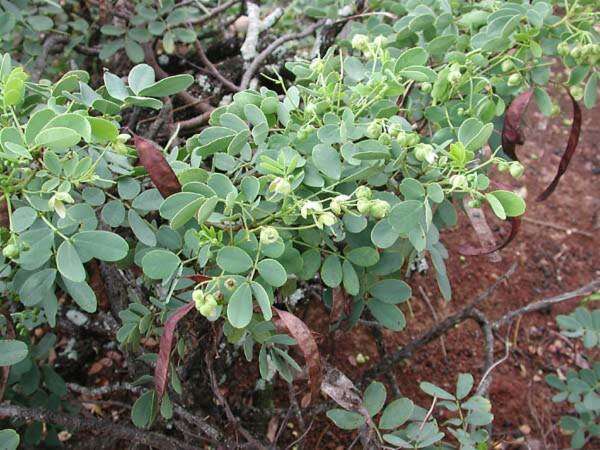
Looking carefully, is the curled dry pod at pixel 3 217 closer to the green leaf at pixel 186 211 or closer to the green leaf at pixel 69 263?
the green leaf at pixel 69 263

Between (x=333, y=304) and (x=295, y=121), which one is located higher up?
(x=295, y=121)

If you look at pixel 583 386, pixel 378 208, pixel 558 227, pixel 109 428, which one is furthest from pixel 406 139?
pixel 558 227

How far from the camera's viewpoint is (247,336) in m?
1.08

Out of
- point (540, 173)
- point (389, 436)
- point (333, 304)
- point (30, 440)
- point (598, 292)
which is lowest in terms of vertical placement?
point (540, 173)

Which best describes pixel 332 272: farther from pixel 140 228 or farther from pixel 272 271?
pixel 140 228

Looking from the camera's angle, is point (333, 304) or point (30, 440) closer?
point (333, 304)

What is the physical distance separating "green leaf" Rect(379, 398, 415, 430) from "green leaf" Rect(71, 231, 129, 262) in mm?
643

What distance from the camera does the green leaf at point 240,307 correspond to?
0.88 metres

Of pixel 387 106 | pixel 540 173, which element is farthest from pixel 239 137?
pixel 540 173

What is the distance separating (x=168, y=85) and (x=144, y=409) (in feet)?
2.00

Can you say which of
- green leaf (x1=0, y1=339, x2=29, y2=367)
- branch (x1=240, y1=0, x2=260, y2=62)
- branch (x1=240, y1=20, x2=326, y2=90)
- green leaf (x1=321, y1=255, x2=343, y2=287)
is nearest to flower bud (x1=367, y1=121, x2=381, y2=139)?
green leaf (x1=321, y1=255, x2=343, y2=287)

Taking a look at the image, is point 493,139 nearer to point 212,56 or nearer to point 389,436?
point 389,436

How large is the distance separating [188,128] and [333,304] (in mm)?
760

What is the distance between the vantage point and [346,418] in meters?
1.19
